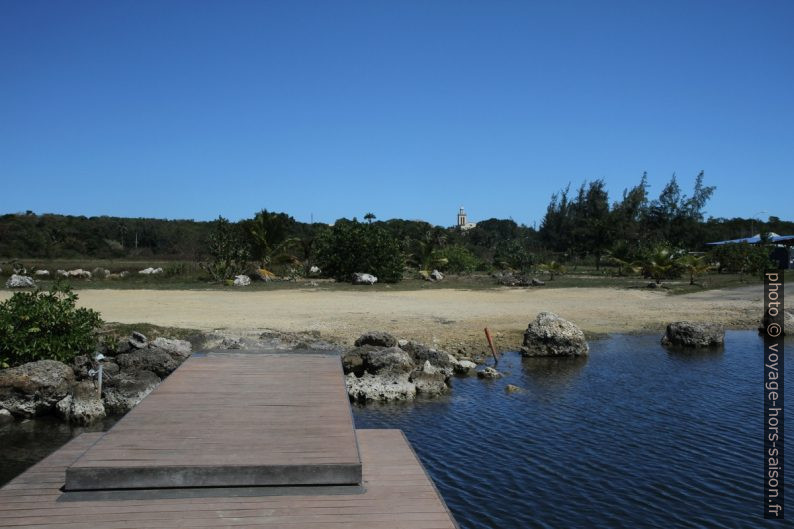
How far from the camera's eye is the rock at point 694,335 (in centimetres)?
2102

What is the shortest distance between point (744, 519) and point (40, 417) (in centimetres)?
1190

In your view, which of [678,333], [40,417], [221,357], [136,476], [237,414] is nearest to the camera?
[136,476]

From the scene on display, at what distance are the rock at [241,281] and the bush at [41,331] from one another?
1953 centimetres

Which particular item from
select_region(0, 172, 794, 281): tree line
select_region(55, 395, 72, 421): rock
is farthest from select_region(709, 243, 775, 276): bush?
select_region(55, 395, 72, 421): rock

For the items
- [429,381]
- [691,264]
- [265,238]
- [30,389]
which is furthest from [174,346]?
[691,264]

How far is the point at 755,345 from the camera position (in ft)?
70.6

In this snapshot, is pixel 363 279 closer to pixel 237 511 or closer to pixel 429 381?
pixel 429 381

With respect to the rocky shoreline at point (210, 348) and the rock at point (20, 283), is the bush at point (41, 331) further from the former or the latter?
the rock at point (20, 283)

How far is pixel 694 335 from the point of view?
21.0 metres

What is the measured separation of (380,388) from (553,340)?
6866 millimetres

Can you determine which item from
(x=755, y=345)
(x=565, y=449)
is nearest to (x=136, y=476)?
(x=565, y=449)

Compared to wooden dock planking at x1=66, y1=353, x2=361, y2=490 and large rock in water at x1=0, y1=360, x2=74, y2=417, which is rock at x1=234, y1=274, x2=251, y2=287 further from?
wooden dock planking at x1=66, y1=353, x2=361, y2=490

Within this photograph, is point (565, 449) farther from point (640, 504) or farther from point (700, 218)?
point (700, 218)

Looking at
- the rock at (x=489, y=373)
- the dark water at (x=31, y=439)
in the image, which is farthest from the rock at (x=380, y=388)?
the dark water at (x=31, y=439)
